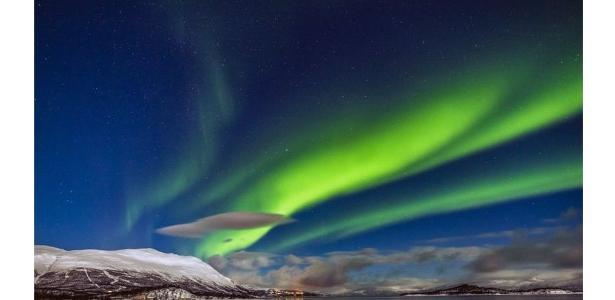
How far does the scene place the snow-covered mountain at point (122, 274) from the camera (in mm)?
5621

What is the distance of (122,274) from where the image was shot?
18.8 feet

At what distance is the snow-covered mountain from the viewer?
221 inches

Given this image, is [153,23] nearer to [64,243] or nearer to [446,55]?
[64,243]

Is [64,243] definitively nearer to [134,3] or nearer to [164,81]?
[164,81]

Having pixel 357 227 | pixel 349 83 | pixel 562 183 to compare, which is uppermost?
pixel 349 83

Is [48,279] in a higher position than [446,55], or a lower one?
lower

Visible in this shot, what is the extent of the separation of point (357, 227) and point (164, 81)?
2263mm

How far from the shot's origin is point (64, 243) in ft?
18.5

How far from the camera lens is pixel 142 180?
19.2 feet

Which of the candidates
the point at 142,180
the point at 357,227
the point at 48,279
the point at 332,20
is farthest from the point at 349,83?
the point at 48,279
